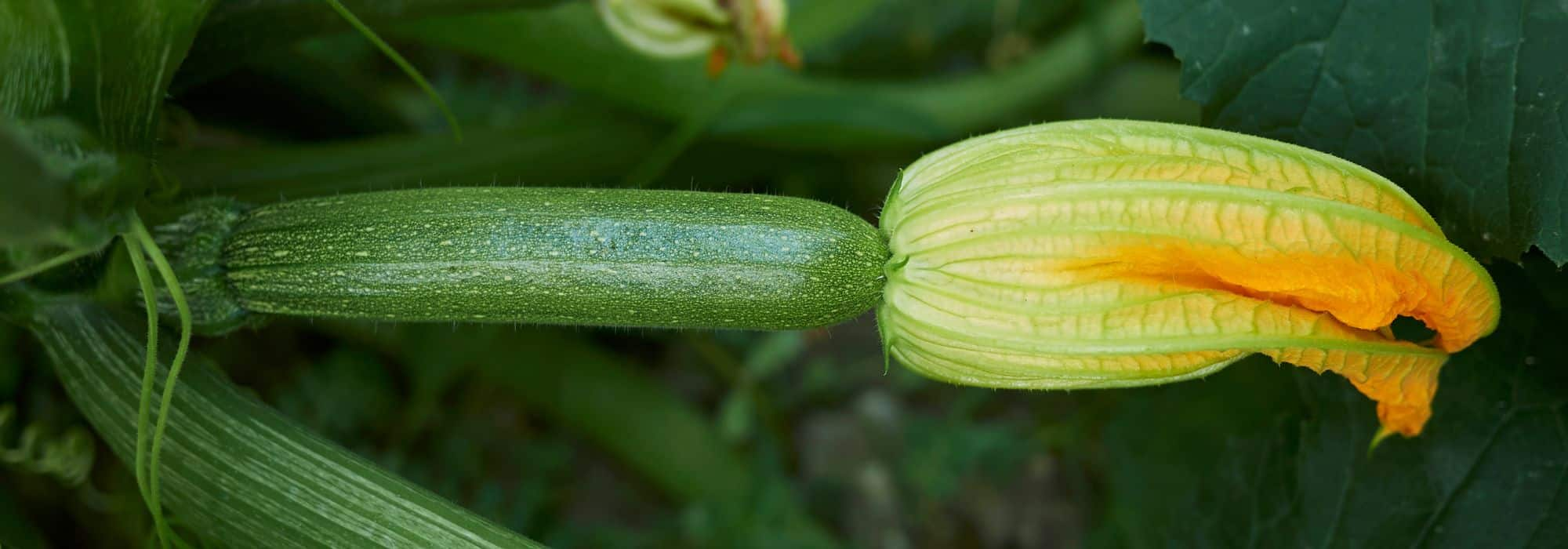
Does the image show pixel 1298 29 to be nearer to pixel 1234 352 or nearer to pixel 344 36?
pixel 1234 352

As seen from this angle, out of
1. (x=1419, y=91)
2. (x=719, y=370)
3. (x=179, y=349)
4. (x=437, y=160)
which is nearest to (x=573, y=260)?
(x=179, y=349)

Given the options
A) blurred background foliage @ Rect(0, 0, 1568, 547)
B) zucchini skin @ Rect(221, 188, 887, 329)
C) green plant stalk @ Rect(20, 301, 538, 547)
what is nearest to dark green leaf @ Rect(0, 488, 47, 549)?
blurred background foliage @ Rect(0, 0, 1568, 547)

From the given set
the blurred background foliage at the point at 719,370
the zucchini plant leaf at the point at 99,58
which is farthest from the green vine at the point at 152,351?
the blurred background foliage at the point at 719,370

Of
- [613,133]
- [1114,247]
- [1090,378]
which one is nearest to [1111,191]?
[1114,247]

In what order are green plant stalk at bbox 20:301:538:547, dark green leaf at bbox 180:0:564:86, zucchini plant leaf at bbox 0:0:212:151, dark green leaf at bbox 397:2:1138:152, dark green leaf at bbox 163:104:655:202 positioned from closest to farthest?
zucchini plant leaf at bbox 0:0:212:151 → green plant stalk at bbox 20:301:538:547 → dark green leaf at bbox 180:0:564:86 → dark green leaf at bbox 163:104:655:202 → dark green leaf at bbox 397:2:1138:152

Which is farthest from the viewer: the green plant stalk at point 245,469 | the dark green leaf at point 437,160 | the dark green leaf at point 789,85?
the dark green leaf at point 789,85

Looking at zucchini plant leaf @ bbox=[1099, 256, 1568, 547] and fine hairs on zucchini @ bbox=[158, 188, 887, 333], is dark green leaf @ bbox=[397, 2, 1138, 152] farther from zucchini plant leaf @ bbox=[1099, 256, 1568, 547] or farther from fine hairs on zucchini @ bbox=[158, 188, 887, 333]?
zucchini plant leaf @ bbox=[1099, 256, 1568, 547]

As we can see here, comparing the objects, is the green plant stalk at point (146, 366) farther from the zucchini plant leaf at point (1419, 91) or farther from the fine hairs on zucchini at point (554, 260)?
the zucchini plant leaf at point (1419, 91)
